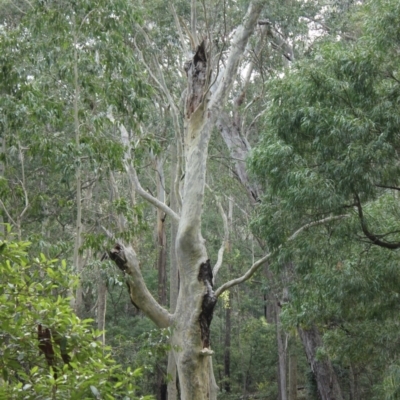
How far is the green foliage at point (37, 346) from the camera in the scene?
10.2 feet

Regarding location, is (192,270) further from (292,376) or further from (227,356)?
(227,356)

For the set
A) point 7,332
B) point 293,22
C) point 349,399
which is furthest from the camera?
point 349,399

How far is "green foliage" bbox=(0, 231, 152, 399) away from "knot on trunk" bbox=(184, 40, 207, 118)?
23.5 feet

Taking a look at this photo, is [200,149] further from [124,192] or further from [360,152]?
[124,192]

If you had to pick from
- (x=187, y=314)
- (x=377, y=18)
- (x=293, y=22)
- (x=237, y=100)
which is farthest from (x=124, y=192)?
(x=377, y=18)

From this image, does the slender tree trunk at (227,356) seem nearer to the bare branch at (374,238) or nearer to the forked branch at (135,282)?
the forked branch at (135,282)

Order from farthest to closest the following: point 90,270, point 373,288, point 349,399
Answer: point 349,399 → point 373,288 → point 90,270

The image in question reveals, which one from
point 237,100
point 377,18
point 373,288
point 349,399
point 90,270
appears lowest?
point 349,399

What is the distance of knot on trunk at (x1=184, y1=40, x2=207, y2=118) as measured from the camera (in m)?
10.3

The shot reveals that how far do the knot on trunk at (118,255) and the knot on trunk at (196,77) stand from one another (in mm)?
2697

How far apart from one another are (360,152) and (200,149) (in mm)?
3752

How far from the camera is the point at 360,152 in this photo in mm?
7598

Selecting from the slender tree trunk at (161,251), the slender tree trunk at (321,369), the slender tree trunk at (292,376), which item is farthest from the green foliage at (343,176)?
the slender tree trunk at (292,376)

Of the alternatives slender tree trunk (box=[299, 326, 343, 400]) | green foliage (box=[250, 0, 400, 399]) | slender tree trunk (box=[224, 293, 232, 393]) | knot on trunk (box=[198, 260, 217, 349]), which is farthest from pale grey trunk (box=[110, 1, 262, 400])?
slender tree trunk (box=[224, 293, 232, 393])
